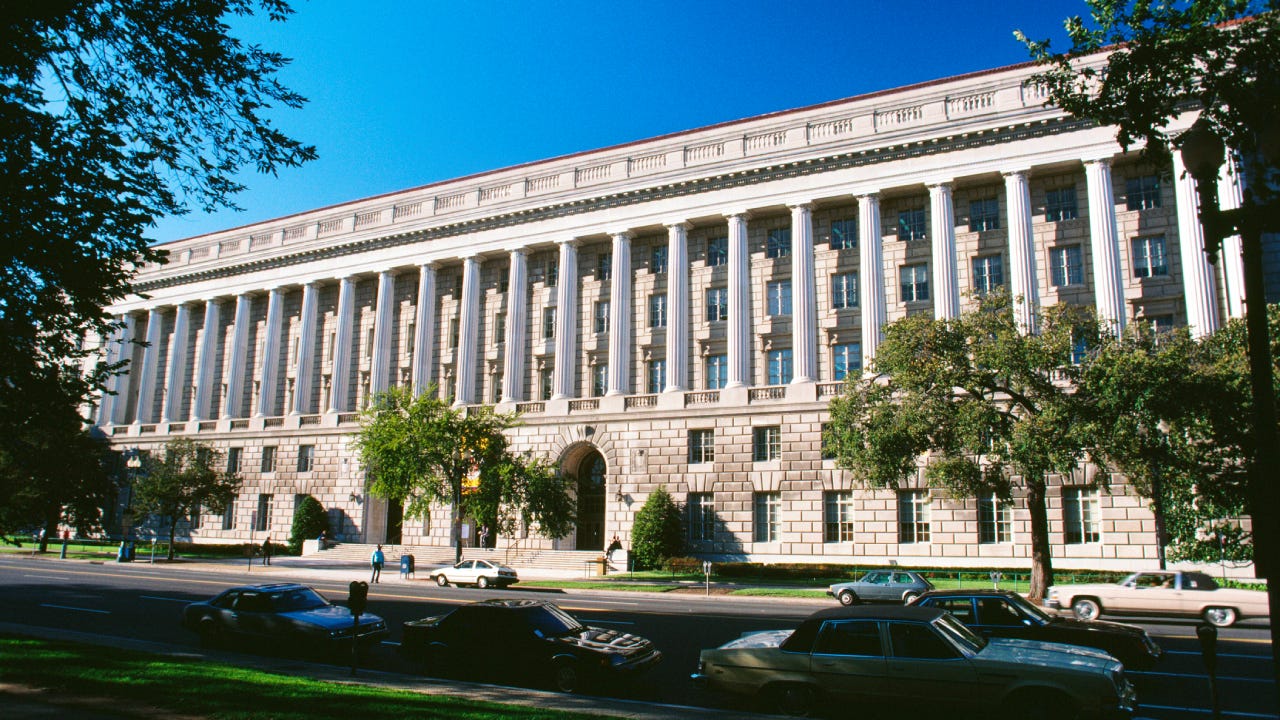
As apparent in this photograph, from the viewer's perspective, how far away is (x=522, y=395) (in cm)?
5247

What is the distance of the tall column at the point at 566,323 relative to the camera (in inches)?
1984

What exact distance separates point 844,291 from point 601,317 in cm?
1516

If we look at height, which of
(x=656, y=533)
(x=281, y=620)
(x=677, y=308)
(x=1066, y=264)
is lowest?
(x=281, y=620)

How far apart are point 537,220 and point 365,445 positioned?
60.0 ft

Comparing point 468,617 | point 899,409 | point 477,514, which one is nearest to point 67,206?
point 468,617

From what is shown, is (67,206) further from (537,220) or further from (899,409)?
(537,220)

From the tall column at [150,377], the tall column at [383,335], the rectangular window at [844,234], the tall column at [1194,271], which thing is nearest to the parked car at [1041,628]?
the tall column at [1194,271]

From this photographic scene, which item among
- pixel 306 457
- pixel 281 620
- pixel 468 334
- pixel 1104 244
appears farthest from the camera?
pixel 306 457

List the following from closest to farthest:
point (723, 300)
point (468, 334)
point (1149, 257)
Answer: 1. point (1149, 257)
2. point (723, 300)
3. point (468, 334)

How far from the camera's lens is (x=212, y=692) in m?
11.7

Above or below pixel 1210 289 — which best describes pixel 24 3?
below

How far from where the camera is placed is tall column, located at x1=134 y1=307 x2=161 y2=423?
222 feet

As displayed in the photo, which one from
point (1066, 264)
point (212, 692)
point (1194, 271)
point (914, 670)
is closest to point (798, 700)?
point (914, 670)

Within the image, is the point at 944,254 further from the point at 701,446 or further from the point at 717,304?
the point at 701,446
